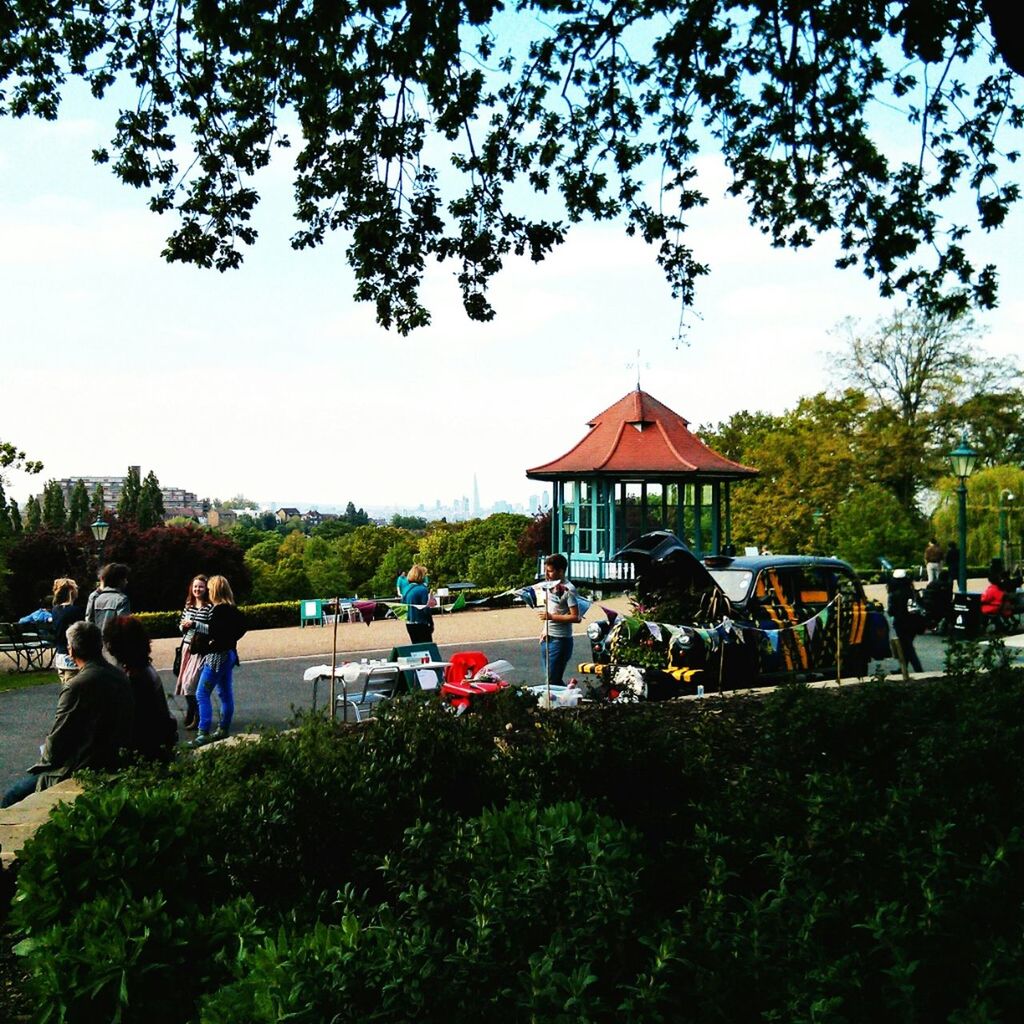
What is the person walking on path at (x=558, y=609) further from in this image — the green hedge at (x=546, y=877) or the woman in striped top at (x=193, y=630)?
the green hedge at (x=546, y=877)

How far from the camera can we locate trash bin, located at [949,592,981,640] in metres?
21.0

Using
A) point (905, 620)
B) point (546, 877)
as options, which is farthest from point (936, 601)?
point (546, 877)

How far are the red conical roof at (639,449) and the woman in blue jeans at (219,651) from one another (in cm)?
2759

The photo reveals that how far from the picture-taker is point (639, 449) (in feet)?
130

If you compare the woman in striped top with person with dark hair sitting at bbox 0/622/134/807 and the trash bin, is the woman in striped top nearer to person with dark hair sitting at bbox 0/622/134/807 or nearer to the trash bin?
person with dark hair sitting at bbox 0/622/134/807

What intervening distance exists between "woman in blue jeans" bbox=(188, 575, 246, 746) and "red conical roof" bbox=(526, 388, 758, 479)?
27585 millimetres

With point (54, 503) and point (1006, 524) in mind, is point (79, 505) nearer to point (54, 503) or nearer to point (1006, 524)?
point (54, 503)

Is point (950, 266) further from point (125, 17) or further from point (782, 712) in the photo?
point (125, 17)

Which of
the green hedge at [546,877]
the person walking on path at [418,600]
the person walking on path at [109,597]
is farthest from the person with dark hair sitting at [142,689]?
the person walking on path at [418,600]

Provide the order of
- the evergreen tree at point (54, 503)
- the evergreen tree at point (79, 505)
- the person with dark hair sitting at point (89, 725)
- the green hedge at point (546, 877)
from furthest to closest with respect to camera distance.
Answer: the evergreen tree at point (79, 505)
the evergreen tree at point (54, 503)
the person with dark hair sitting at point (89, 725)
the green hedge at point (546, 877)

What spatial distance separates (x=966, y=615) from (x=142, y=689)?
58.3ft

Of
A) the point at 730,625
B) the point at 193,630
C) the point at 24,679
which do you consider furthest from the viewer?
the point at 24,679

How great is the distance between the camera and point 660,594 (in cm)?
1289

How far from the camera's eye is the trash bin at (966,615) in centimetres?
2100
